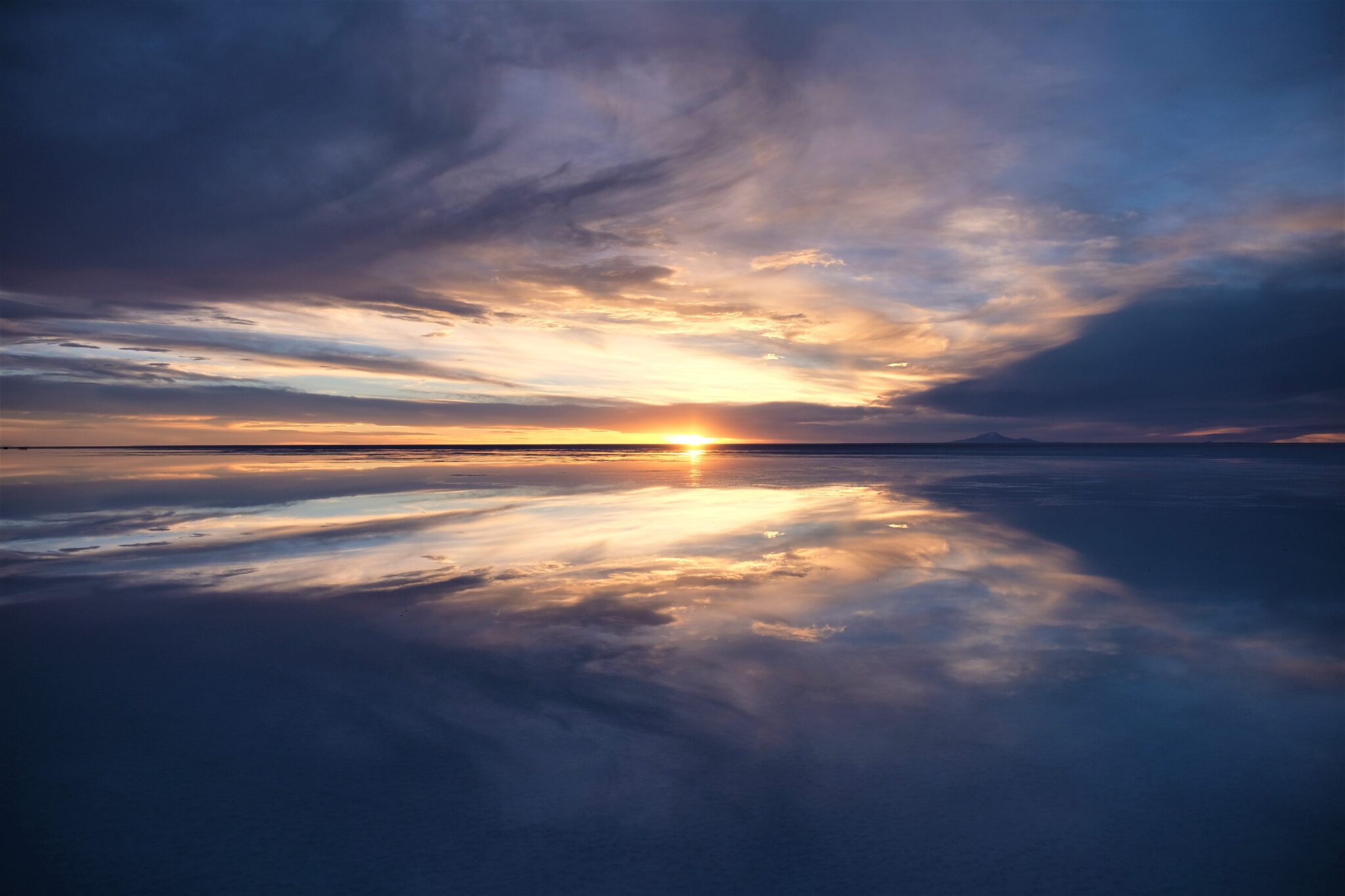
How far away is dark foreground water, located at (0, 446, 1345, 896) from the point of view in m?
3.59

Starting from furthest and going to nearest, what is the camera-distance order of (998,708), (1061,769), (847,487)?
(847,487) → (998,708) → (1061,769)

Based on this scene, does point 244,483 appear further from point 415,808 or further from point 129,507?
point 415,808

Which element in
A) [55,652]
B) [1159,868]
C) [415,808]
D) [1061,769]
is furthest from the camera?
[55,652]

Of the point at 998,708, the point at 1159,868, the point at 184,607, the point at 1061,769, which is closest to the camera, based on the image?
the point at 1159,868

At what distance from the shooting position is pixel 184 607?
8.23 meters

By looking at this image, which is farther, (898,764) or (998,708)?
(998,708)

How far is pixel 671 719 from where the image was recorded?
5.22 meters

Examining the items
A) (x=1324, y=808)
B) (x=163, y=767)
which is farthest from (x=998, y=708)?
(x=163, y=767)

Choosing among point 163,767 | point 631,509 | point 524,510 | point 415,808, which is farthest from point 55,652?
point 631,509

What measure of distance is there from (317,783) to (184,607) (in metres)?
5.20

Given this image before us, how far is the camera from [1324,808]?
4066 millimetres

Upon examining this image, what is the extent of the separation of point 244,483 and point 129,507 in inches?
338

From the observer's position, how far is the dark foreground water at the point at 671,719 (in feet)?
11.8

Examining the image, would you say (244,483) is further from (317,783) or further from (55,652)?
(317,783)
